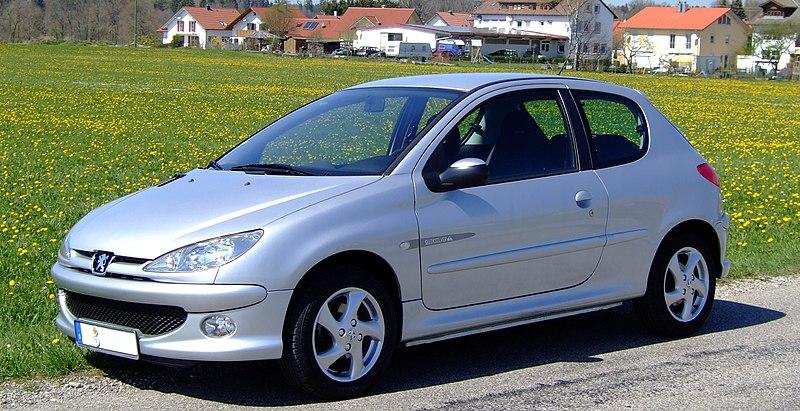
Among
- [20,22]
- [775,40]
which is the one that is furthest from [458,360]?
[20,22]

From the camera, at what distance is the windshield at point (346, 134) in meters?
6.29

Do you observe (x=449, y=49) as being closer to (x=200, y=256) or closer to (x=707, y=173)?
(x=707, y=173)

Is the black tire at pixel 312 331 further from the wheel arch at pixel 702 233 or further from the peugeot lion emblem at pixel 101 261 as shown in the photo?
the wheel arch at pixel 702 233

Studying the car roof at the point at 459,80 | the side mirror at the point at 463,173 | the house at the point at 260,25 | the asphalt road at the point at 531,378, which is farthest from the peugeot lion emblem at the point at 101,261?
the house at the point at 260,25

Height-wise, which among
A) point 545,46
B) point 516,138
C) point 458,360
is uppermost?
point 545,46

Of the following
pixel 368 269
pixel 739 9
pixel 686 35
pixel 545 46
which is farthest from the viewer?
pixel 739 9

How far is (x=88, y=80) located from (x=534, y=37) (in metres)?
90.5

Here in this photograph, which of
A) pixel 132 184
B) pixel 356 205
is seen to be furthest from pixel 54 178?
pixel 356 205

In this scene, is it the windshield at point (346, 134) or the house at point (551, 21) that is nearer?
the windshield at point (346, 134)

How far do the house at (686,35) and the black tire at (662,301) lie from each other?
116019mm

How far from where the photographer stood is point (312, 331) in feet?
18.3

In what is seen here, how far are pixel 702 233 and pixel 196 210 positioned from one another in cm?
342

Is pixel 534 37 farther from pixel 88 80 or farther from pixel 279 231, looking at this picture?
pixel 279 231

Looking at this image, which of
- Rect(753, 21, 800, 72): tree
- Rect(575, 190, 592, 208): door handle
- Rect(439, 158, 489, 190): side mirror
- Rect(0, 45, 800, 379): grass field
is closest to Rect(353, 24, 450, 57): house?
Rect(753, 21, 800, 72): tree
